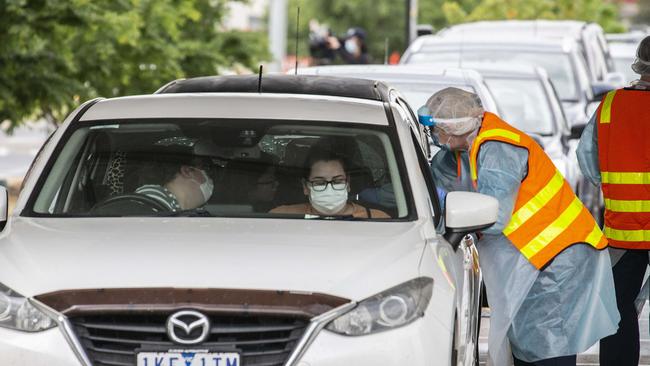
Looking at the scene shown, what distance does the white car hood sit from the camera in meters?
5.15

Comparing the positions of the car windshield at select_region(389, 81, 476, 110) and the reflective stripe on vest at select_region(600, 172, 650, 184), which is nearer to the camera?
the reflective stripe on vest at select_region(600, 172, 650, 184)

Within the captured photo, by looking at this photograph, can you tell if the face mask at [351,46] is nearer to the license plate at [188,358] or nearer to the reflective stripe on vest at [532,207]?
the reflective stripe on vest at [532,207]

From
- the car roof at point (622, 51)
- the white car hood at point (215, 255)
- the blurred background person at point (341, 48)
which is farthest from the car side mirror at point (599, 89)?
the car roof at point (622, 51)

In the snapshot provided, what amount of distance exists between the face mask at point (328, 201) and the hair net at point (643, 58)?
6.30 ft

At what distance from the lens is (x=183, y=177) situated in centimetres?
643

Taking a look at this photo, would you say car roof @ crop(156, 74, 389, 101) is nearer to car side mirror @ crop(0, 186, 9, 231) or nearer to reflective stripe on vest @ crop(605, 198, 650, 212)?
reflective stripe on vest @ crop(605, 198, 650, 212)

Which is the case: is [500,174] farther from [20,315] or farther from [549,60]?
[549,60]

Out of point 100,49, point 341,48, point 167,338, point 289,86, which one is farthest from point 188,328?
point 341,48

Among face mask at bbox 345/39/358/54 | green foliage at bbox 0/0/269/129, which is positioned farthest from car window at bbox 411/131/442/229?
face mask at bbox 345/39/358/54

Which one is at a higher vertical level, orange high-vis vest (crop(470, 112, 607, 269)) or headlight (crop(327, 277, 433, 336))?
orange high-vis vest (crop(470, 112, 607, 269))

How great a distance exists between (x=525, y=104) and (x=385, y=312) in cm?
837

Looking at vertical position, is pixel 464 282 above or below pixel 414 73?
below

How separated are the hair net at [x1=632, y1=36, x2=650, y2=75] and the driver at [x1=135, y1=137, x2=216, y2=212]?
2163mm

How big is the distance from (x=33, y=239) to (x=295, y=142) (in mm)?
1364
